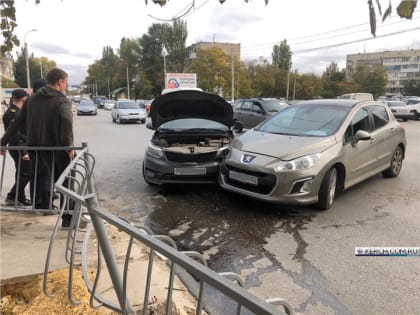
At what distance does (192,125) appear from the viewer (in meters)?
6.70

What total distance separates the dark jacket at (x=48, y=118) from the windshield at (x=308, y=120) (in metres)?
3.15

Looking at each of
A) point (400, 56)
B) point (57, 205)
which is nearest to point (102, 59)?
point (400, 56)

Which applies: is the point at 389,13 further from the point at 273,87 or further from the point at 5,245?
the point at 273,87

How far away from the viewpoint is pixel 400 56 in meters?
99.6

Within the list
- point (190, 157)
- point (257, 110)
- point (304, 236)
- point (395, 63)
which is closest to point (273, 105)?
point (257, 110)

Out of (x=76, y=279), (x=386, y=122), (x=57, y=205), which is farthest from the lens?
(x=386, y=122)

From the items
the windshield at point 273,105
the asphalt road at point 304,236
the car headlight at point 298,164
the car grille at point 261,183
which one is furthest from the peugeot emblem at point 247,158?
the windshield at point 273,105

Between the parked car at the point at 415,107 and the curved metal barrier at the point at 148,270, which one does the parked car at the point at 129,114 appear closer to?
the parked car at the point at 415,107

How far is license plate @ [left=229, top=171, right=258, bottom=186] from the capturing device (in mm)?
4855

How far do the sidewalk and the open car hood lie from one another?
115 inches

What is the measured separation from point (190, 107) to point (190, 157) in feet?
4.62

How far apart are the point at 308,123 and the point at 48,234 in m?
4.05

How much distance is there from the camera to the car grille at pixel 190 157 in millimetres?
5785

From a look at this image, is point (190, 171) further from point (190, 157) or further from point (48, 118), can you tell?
point (48, 118)
